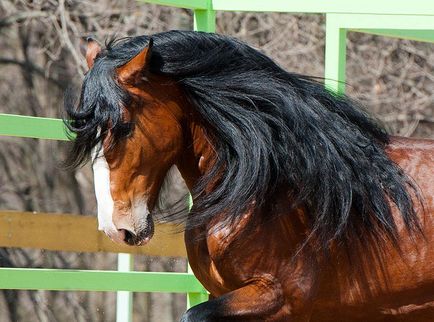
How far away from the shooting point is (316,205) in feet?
13.4

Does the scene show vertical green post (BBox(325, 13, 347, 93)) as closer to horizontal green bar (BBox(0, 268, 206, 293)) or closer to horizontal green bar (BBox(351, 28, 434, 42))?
horizontal green bar (BBox(351, 28, 434, 42))

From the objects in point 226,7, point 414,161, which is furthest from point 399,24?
point 414,161

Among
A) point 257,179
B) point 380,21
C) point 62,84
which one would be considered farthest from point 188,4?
point 62,84

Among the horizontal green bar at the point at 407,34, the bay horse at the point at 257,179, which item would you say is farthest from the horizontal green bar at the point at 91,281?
the horizontal green bar at the point at 407,34

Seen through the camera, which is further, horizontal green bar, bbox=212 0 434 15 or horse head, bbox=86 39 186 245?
horizontal green bar, bbox=212 0 434 15

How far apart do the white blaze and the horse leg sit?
1.23 ft

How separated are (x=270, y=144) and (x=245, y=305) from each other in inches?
20.5

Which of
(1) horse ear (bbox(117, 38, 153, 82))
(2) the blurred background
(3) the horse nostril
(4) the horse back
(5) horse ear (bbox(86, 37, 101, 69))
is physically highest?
(1) horse ear (bbox(117, 38, 153, 82))

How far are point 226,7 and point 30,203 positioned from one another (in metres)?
4.39

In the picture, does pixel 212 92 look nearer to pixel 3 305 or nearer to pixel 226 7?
pixel 226 7

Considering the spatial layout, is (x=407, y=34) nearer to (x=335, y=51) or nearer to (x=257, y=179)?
(x=335, y=51)

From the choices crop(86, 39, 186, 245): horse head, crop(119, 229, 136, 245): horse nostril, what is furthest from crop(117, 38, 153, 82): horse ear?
crop(119, 229, 136, 245): horse nostril

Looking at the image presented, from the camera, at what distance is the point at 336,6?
17.1 feet

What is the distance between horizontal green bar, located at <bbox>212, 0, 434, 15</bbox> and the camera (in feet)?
16.6
